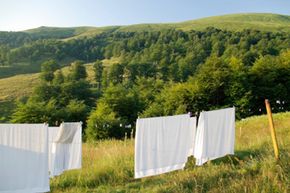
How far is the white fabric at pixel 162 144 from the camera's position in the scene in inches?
274

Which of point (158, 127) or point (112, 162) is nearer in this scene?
point (158, 127)

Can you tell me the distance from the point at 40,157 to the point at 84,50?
138889 mm

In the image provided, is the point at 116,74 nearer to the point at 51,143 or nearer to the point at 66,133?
the point at 51,143

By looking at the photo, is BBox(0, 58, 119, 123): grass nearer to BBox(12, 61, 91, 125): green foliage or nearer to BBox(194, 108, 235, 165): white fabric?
BBox(12, 61, 91, 125): green foliage

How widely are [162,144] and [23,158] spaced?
281 cm

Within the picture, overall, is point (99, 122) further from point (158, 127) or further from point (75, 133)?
point (158, 127)

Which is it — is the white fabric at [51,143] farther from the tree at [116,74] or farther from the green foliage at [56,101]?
the tree at [116,74]

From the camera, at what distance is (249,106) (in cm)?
4081

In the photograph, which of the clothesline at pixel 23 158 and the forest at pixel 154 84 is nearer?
the clothesline at pixel 23 158

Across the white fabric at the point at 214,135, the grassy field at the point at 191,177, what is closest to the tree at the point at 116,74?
the grassy field at the point at 191,177

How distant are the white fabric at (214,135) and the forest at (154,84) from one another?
567 centimetres

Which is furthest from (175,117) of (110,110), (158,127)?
(110,110)

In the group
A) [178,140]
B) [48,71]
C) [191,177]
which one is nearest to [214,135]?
[178,140]

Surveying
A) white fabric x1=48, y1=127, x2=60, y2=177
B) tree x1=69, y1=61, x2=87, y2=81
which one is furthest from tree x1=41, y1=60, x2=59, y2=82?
white fabric x1=48, y1=127, x2=60, y2=177
